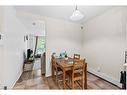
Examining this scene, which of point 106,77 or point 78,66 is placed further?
point 106,77

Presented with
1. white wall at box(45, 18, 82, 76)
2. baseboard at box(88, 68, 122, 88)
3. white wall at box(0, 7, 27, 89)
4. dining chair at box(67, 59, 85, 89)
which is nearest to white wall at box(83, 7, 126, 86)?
baseboard at box(88, 68, 122, 88)

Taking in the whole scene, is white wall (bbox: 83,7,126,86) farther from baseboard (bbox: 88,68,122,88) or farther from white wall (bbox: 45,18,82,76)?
white wall (bbox: 45,18,82,76)

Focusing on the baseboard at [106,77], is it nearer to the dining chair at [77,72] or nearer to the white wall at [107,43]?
the white wall at [107,43]

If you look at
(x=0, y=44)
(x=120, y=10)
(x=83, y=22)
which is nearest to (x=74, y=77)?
(x=0, y=44)

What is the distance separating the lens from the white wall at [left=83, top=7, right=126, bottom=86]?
114 inches

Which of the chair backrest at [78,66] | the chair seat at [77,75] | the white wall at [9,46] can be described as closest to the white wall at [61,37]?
the white wall at [9,46]

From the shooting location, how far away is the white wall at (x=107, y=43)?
2908 millimetres

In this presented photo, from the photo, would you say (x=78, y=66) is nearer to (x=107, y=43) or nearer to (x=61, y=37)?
(x=107, y=43)

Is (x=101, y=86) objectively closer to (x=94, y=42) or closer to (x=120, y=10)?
(x=94, y=42)

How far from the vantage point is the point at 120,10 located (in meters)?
2.87

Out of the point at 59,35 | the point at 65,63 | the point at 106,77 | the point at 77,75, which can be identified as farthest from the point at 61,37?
the point at 106,77

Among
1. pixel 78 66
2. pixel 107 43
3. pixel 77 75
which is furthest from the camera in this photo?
pixel 107 43

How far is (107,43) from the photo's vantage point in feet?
11.0

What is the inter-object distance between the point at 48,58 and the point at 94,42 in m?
1.67
